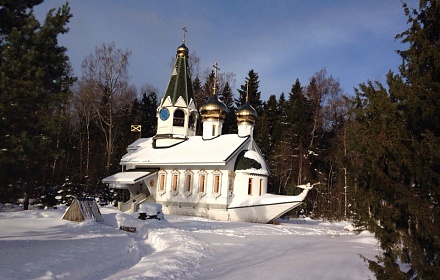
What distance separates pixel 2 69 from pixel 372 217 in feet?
29.0

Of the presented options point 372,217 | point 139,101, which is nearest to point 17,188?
point 372,217

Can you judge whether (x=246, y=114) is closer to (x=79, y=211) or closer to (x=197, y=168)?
(x=197, y=168)

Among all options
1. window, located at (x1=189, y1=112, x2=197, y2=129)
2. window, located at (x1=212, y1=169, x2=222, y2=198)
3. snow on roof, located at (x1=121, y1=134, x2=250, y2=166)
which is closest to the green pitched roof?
window, located at (x1=189, y1=112, x2=197, y2=129)

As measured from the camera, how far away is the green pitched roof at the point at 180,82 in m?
31.6

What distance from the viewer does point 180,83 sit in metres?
32.1

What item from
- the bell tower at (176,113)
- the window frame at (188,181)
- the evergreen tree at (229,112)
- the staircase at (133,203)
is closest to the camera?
the staircase at (133,203)

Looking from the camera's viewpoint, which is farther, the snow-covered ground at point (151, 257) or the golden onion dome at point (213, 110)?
the golden onion dome at point (213, 110)

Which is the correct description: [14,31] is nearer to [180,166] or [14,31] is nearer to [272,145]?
[180,166]

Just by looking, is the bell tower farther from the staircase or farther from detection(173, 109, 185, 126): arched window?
the staircase

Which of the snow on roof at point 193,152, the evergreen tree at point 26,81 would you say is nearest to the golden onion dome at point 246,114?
the snow on roof at point 193,152

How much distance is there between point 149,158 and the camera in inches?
1150

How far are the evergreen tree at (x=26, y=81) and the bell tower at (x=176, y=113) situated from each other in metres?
19.8

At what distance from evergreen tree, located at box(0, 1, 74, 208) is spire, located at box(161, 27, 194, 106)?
20263mm

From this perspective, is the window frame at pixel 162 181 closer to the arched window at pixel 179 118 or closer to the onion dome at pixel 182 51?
the arched window at pixel 179 118
